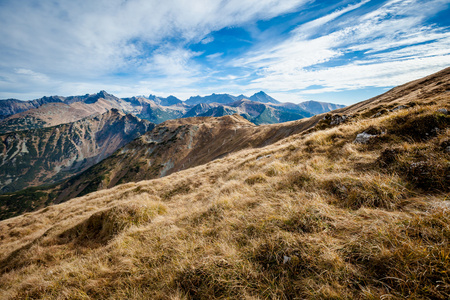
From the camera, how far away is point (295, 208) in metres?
4.20

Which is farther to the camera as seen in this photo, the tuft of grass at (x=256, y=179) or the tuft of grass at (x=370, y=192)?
the tuft of grass at (x=256, y=179)

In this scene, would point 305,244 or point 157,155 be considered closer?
point 305,244

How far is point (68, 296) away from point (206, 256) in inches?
129

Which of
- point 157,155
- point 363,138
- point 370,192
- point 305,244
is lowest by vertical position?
point 157,155

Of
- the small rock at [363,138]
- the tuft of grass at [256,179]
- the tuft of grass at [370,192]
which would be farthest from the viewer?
the small rock at [363,138]

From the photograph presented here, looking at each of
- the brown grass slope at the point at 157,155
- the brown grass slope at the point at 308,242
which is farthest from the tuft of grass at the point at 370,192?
the brown grass slope at the point at 157,155

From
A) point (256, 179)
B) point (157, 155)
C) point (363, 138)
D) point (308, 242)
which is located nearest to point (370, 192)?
point (308, 242)

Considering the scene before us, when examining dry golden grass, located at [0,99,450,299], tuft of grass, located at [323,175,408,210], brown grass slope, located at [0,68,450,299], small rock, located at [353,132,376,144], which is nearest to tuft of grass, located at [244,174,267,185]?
dry golden grass, located at [0,99,450,299]

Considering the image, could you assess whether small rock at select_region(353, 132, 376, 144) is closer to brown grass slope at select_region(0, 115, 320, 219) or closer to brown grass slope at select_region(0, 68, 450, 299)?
brown grass slope at select_region(0, 68, 450, 299)

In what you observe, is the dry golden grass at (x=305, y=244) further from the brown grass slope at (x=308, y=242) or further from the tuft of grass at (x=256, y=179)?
the tuft of grass at (x=256, y=179)

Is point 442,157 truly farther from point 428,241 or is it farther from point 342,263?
point 342,263

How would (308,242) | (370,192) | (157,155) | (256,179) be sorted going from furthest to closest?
(157,155) → (256,179) → (370,192) → (308,242)

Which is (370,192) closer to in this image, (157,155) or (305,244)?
(305,244)

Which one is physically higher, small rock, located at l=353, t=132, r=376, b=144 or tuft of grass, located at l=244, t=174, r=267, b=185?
small rock, located at l=353, t=132, r=376, b=144
